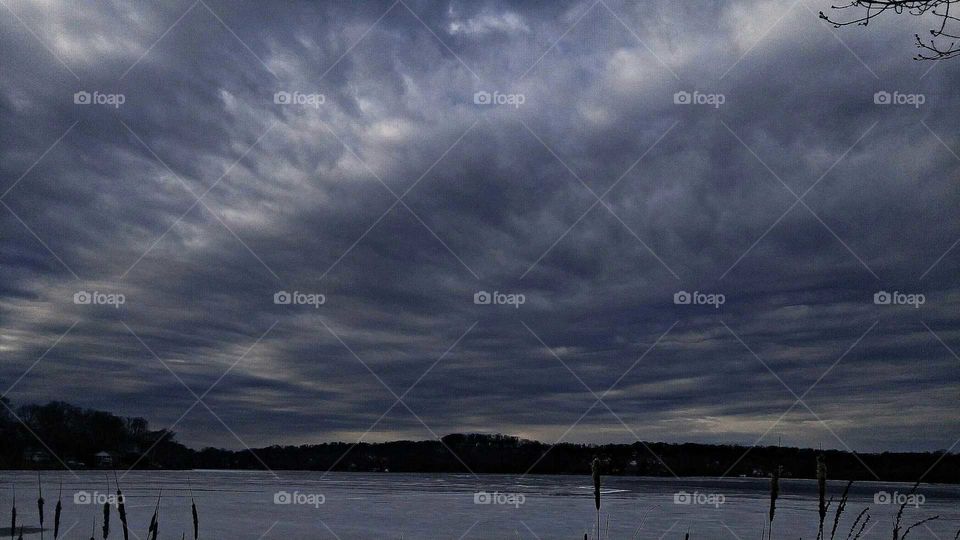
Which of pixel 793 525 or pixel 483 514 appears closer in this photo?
pixel 793 525

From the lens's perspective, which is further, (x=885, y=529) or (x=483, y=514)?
(x=483, y=514)

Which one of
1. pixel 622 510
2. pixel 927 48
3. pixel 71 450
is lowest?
pixel 622 510

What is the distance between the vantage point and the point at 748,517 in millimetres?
26688

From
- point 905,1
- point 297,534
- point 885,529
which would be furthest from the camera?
point 885,529

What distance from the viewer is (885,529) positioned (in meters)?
22.4

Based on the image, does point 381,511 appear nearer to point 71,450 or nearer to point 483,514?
point 483,514

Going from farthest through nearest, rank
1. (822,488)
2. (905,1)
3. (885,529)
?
(885,529), (905,1), (822,488)

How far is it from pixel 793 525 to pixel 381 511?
13321 mm

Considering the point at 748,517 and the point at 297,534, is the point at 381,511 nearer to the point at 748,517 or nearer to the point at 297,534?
the point at 297,534

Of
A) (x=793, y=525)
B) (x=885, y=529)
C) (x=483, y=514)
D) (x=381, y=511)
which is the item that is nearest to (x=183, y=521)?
(x=381, y=511)

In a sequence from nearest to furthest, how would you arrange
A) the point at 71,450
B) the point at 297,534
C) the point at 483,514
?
the point at 297,534 → the point at 483,514 → the point at 71,450

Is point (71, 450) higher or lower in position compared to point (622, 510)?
higher

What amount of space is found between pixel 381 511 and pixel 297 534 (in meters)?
8.96

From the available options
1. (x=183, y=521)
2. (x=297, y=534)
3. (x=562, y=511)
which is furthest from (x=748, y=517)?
(x=183, y=521)
